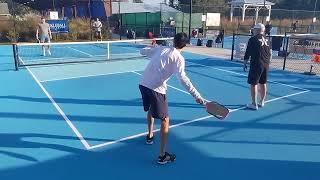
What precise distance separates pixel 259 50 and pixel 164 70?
3682 mm

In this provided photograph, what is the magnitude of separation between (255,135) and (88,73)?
779 cm

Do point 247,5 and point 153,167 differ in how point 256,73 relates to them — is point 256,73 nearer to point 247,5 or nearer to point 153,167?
point 153,167

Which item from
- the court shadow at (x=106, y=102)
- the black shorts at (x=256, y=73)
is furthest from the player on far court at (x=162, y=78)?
the black shorts at (x=256, y=73)

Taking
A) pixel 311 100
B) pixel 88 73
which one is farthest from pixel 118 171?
pixel 88 73

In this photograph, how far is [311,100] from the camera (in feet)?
30.5

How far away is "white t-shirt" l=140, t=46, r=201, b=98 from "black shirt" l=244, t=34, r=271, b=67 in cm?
343

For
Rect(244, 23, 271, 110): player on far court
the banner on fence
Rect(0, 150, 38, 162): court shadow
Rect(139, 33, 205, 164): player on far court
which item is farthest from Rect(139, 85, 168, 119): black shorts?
the banner on fence

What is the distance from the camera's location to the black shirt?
776 cm

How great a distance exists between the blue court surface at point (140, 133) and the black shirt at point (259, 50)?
1.19 meters

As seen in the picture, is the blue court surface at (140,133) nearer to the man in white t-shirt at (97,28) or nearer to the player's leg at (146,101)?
the player's leg at (146,101)

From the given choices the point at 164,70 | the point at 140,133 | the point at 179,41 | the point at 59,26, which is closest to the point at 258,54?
the point at 140,133

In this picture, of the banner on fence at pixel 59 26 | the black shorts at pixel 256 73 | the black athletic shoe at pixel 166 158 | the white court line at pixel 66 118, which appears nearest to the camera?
the black athletic shoe at pixel 166 158

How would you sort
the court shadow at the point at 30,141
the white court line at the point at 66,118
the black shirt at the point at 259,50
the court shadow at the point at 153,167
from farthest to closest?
1. the black shirt at the point at 259,50
2. the white court line at the point at 66,118
3. the court shadow at the point at 30,141
4. the court shadow at the point at 153,167

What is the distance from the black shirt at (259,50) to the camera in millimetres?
7762
